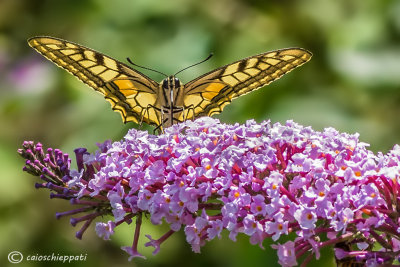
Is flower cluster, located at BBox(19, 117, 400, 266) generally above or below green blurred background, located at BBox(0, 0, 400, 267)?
below

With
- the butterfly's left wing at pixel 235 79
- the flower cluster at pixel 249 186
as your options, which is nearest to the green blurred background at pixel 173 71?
the butterfly's left wing at pixel 235 79

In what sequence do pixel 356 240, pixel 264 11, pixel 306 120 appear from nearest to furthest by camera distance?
pixel 356 240, pixel 306 120, pixel 264 11

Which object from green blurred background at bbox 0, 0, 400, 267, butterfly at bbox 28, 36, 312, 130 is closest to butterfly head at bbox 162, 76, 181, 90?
butterfly at bbox 28, 36, 312, 130

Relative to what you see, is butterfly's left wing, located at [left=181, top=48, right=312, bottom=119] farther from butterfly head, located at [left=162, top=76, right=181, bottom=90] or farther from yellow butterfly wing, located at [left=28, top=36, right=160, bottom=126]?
yellow butterfly wing, located at [left=28, top=36, right=160, bottom=126]

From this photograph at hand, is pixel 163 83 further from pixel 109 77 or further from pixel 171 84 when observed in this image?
pixel 109 77

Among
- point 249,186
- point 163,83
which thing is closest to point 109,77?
point 163,83

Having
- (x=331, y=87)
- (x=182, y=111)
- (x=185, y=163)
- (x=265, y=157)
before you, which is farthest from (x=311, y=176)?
(x=331, y=87)

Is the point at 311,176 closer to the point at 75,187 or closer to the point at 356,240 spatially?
the point at 356,240
